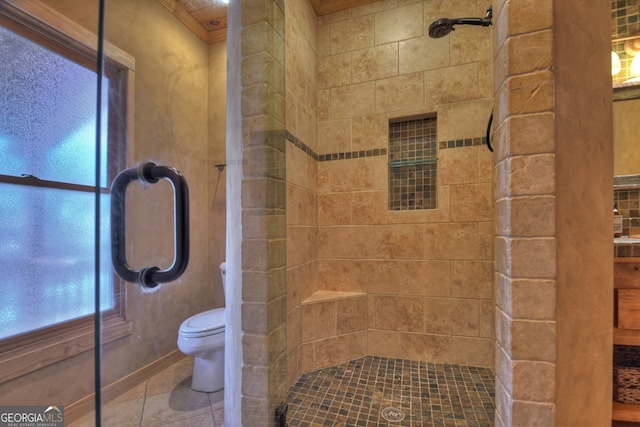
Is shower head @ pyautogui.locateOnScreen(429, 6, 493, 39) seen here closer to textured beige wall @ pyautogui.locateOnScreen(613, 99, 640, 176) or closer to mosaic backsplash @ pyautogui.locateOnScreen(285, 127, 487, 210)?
mosaic backsplash @ pyautogui.locateOnScreen(285, 127, 487, 210)

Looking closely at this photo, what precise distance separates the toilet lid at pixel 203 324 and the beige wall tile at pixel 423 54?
2268 mm

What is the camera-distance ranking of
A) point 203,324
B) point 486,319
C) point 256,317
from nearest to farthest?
1. point 256,317
2. point 203,324
3. point 486,319

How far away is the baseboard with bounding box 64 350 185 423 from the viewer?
46.0 inches

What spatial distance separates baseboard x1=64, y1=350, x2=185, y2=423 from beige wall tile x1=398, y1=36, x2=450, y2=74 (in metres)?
2.62

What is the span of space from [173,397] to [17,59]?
2026 millimetres

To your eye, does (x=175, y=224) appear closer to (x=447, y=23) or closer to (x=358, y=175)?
(x=358, y=175)

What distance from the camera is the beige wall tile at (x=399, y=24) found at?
203cm

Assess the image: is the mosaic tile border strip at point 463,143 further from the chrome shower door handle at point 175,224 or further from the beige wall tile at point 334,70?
the chrome shower door handle at point 175,224

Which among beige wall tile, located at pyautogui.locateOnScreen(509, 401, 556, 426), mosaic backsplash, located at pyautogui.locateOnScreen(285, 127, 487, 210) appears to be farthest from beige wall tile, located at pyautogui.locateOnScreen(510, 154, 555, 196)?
mosaic backsplash, located at pyautogui.locateOnScreen(285, 127, 487, 210)

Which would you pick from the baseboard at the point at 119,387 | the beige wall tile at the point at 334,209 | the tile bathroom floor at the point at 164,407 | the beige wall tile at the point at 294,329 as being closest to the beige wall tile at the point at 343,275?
the beige wall tile at the point at 334,209

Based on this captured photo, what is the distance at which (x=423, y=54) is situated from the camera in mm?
2014

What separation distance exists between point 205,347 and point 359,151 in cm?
177

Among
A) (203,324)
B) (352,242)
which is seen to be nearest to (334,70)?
(352,242)

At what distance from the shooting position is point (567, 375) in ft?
2.70
